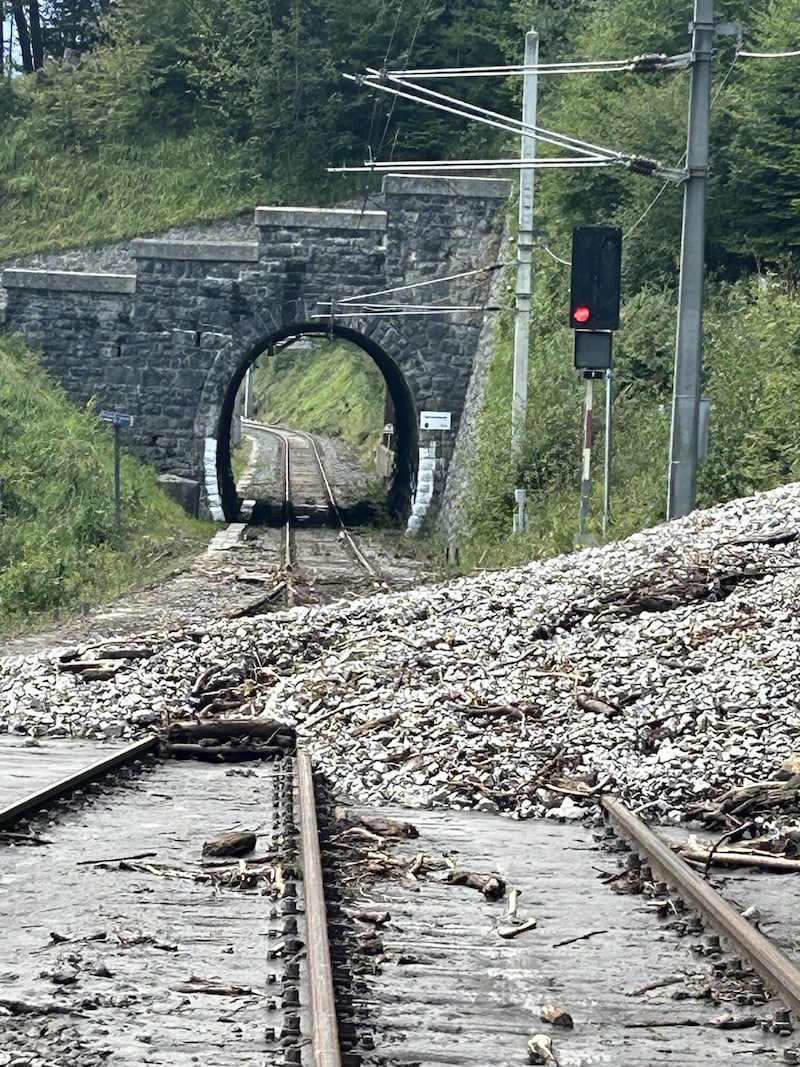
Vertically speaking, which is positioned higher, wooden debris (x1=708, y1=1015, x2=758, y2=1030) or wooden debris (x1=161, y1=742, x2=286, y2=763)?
wooden debris (x1=708, y1=1015, x2=758, y2=1030)

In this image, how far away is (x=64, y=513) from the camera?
2520 cm

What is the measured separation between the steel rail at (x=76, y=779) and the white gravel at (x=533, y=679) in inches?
29.3

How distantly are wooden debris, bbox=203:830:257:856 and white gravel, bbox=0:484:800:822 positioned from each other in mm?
1704

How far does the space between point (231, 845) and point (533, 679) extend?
3.84 m

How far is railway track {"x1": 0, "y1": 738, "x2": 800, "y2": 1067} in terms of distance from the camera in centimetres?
474

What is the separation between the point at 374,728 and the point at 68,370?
23006mm

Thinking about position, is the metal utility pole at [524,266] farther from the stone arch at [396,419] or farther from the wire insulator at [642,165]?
the wire insulator at [642,165]

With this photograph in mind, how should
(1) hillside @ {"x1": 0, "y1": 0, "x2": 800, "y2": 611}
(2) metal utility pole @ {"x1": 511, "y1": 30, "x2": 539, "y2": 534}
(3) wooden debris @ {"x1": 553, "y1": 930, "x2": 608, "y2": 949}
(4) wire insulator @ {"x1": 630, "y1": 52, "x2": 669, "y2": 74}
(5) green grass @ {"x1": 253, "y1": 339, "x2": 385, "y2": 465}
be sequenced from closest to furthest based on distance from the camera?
(3) wooden debris @ {"x1": 553, "y1": 930, "x2": 608, "y2": 949}, (4) wire insulator @ {"x1": 630, "y1": 52, "x2": 669, "y2": 74}, (1) hillside @ {"x1": 0, "y1": 0, "x2": 800, "y2": 611}, (2) metal utility pole @ {"x1": 511, "y1": 30, "x2": 539, "y2": 534}, (5) green grass @ {"x1": 253, "y1": 339, "x2": 385, "y2": 465}

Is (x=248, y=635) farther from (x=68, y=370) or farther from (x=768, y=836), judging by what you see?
(x=68, y=370)

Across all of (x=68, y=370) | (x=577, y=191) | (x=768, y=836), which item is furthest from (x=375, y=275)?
(x=768, y=836)

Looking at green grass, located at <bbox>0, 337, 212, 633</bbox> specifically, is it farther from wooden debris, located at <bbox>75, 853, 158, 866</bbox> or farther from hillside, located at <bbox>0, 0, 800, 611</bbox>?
wooden debris, located at <bbox>75, 853, 158, 866</bbox>

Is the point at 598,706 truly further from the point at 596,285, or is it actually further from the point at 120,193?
the point at 120,193

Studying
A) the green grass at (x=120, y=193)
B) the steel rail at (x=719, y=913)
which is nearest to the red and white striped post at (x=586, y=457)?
the steel rail at (x=719, y=913)

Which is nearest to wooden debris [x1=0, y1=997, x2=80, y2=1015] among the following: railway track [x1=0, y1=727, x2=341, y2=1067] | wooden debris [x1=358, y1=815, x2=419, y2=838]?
railway track [x1=0, y1=727, x2=341, y2=1067]
